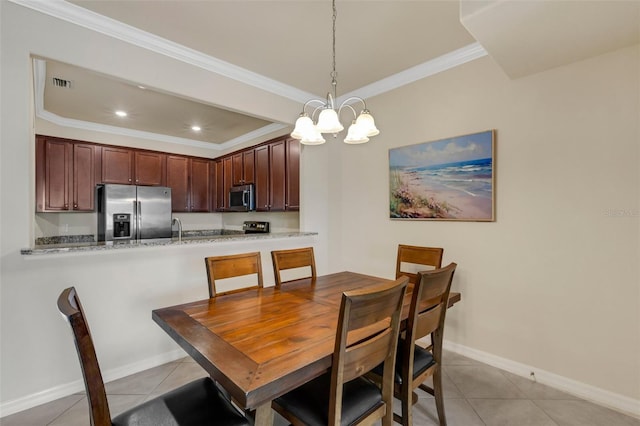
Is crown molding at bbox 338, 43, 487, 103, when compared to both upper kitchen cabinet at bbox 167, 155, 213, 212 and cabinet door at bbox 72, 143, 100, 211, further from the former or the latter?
cabinet door at bbox 72, 143, 100, 211

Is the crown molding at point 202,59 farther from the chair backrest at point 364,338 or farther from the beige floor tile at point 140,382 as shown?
the beige floor tile at point 140,382

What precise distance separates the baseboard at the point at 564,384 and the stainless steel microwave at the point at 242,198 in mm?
3172

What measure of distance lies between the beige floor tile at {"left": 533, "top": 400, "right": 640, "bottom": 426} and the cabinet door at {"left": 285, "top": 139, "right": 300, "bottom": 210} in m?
2.87

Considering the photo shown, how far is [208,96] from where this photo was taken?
107 inches

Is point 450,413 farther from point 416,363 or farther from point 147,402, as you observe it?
point 147,402

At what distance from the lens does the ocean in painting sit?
2.47 m

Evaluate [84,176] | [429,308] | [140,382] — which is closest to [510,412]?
[429,308]

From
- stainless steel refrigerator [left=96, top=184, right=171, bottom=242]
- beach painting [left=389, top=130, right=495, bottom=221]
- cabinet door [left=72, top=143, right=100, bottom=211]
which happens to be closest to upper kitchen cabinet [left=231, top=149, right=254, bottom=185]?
stainless steel refrigerator [left=96, top=184, right=171, bottom=242]

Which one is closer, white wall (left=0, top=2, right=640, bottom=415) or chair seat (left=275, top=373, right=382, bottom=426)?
chair seat (left=275, top=373, right=382, bottom=426)

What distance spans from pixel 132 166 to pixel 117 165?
0.19 meters

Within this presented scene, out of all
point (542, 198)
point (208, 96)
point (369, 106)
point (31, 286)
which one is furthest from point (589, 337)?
point (31, 286)

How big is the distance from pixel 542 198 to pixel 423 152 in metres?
1.04

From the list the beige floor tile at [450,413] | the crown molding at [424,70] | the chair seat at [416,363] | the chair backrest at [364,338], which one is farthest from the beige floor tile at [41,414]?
the crown molding at [424,70]

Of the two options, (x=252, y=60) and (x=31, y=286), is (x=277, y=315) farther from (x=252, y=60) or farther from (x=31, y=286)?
(x=252, y=60)
